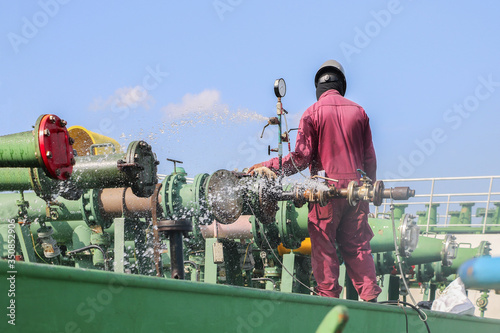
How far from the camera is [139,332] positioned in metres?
2.21

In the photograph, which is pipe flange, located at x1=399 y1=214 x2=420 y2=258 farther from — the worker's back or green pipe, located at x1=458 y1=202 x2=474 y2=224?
green pipe, located at x1=458 y1=202 x2=474 y2=224

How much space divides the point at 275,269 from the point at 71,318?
5692 millimetres

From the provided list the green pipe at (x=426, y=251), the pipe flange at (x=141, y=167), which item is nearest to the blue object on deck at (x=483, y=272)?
the pipe flange at (x=141, y=167)

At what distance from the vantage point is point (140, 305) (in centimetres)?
220

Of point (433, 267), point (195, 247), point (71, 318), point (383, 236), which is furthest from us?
point (433, 267)

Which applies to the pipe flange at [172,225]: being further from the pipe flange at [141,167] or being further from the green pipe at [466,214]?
the green pipe at [466,214]

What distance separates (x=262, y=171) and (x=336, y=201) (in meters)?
0.58

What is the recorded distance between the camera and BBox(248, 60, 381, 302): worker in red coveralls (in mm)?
4465

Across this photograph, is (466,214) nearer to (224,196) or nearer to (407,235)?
(407,235)

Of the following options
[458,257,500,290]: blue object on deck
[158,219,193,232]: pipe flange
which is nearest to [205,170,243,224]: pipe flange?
[158,219,193,232]: pipe flange

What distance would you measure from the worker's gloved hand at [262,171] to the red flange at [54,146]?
6.32ft

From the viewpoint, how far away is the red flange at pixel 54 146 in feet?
8.25

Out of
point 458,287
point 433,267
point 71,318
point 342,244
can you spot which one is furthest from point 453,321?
point 433,267

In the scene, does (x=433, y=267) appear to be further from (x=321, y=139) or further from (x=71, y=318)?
(x=71, y=318)
